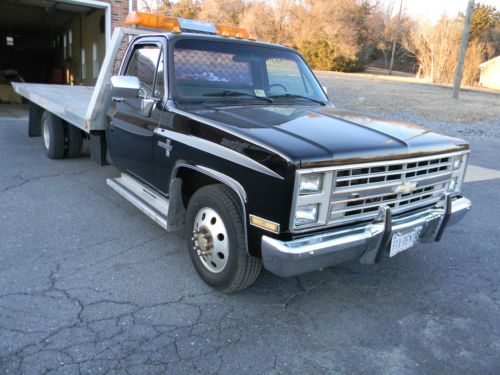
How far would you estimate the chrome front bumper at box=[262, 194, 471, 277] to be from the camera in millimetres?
2684

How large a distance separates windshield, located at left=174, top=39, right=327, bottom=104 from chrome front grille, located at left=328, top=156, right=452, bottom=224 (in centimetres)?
148

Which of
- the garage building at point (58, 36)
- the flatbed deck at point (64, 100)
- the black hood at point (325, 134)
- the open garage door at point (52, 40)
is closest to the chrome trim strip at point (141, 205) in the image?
the black hood at point (325, 134)

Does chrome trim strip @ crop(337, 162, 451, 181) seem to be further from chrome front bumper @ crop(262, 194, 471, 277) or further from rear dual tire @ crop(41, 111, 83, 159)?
rear dual tire @ crop(41, 111, 83, 159)

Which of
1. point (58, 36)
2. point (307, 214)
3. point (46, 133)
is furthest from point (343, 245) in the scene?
point (58, 36)

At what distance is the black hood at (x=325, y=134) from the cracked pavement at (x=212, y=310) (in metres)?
1.21

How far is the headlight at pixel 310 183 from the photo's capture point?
8.70 feet

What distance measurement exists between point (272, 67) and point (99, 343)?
3105 millimetres

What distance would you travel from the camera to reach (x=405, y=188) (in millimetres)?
3178

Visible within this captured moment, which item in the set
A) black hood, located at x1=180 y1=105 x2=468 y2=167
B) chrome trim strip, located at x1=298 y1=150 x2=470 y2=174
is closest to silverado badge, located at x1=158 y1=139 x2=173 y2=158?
black hood, located at x1=180 y1=105 x2=468 y2=167

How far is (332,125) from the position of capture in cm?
339

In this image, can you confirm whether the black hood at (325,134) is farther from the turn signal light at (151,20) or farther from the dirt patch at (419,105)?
the dirt patch at (419,105)

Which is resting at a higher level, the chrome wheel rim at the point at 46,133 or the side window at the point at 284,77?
the side window at the point at 284,77

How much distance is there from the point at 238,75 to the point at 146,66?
943 mm

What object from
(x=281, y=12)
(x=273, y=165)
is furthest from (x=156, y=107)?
(x=281, y=12)
